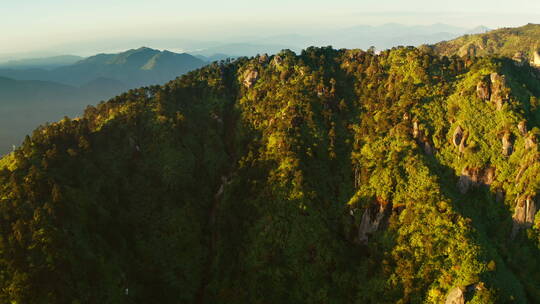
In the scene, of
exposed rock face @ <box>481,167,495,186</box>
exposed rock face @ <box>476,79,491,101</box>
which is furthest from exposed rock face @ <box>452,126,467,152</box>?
exposed rock face @ <box>476,79,491,101</box>

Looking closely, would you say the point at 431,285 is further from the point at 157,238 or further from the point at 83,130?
the point at 83,130

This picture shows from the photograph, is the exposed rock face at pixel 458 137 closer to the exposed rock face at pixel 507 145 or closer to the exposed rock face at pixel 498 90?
the exposed rock face at pixel 507 145

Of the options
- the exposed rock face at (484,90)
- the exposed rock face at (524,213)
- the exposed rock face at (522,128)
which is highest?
the exposed rock face at (484,90)

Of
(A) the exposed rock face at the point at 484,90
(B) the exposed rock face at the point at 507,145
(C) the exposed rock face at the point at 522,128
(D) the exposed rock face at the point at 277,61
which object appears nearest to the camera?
(B) the exposed rock face at the point at 507,145

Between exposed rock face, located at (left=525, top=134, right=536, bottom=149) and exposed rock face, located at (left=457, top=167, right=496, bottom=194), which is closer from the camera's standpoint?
exposed rock face, located at (left=525, top=134, right=536, bottom=149)

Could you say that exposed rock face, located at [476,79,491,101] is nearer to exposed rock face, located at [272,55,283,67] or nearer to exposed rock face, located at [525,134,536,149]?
exposed rock face, located at [525,134,536,149]

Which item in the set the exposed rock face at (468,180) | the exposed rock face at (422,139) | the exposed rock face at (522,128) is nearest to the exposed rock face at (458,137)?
the exposed rock face at (422,139)

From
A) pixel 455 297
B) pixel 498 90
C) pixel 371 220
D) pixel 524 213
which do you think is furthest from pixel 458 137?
pixel 455 297
